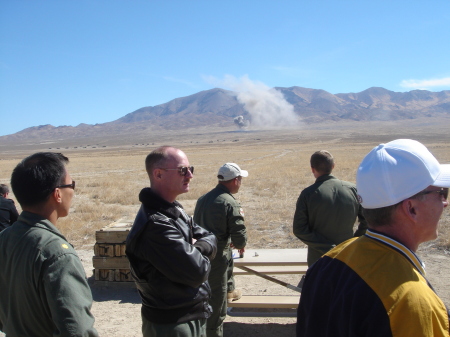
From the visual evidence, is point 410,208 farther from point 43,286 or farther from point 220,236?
point 220,236

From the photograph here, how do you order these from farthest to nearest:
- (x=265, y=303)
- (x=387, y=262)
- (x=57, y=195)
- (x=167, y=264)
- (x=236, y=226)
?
(x=265, y=303)
(x=236, y=226)
(x=167, y=264)
(x=57, y=195)
(x=387, y=262)

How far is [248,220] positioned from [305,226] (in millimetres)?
6871

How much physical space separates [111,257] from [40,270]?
14.6 feet

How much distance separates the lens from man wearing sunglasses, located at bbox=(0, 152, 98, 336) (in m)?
1.76

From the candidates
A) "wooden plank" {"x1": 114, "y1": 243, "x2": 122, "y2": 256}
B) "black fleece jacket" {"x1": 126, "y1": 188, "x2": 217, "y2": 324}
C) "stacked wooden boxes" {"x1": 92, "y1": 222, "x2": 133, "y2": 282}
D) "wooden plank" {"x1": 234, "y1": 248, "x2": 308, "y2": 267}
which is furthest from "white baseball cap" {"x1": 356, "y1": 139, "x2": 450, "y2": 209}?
"wooden plank" {"x1": 114, "y1": 243, "x2": 122, "y2": 256}

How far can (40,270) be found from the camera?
1.78m

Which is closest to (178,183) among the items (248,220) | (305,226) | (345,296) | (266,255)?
(345,296)

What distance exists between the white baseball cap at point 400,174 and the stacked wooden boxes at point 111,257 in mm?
5066

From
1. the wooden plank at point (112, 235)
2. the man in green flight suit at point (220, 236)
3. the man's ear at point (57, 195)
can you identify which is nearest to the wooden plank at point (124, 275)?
the wooden plank at point (112, 235)

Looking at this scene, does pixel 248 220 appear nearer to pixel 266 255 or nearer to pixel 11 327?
pixel 266 255

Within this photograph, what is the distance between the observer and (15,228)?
1.96 meters

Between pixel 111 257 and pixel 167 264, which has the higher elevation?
pixel 167 264

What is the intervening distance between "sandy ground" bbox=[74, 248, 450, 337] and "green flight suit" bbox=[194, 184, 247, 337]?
0.98 m

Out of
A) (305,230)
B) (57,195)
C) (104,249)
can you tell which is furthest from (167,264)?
(104,249)
